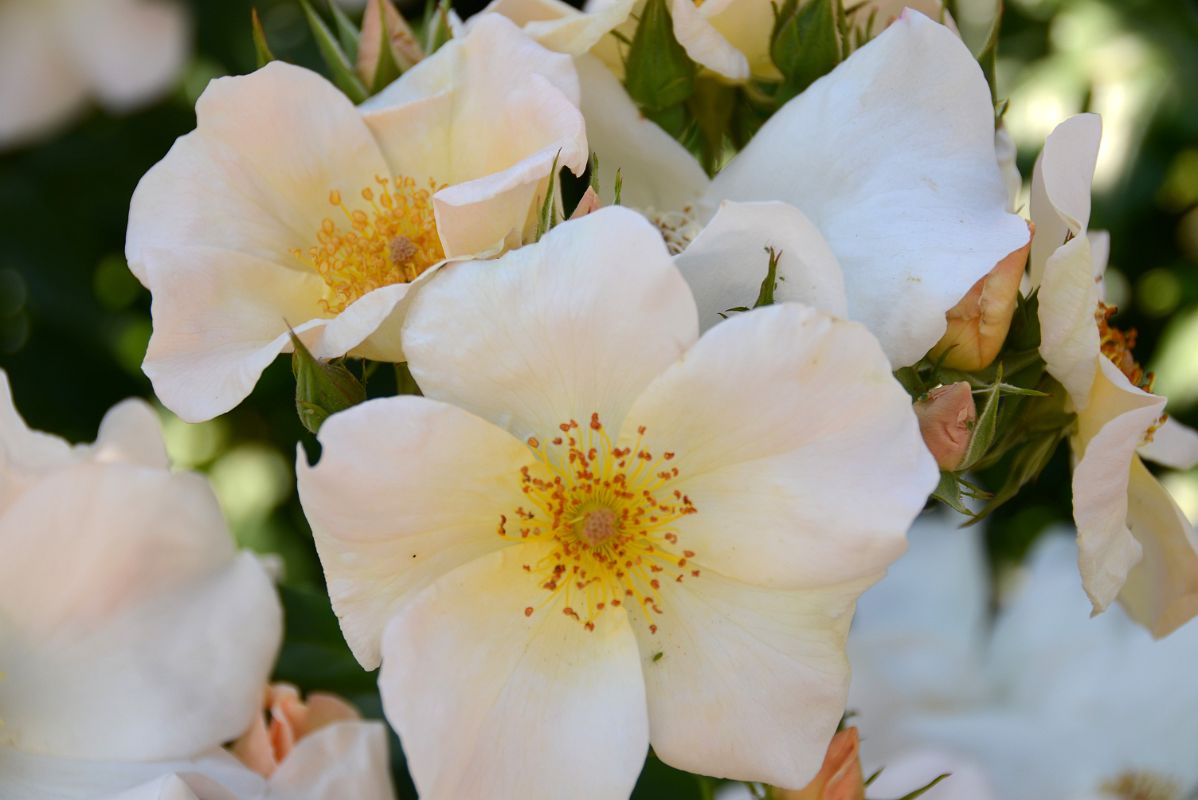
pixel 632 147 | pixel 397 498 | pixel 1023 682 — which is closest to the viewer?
pixel 397 498

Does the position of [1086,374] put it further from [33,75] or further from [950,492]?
[33,75]

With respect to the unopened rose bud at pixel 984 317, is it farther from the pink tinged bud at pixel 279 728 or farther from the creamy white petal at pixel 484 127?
the pink tinged bud at pixel 279 728

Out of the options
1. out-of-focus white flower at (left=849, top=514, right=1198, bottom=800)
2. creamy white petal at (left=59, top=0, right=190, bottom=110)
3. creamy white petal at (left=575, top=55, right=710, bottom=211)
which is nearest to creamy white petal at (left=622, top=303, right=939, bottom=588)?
creamy white petal at (left=575, top=55, right=710, bottom=211)

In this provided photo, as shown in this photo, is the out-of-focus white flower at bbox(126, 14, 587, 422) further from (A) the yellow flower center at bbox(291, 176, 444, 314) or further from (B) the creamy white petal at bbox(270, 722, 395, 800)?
(B) the creamy white petal at bbox(270, 722, 395, 800)

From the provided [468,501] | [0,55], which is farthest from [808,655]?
[0,55]

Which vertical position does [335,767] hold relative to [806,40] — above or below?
below

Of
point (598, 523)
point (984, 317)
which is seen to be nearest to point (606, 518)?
point (598, 523)
